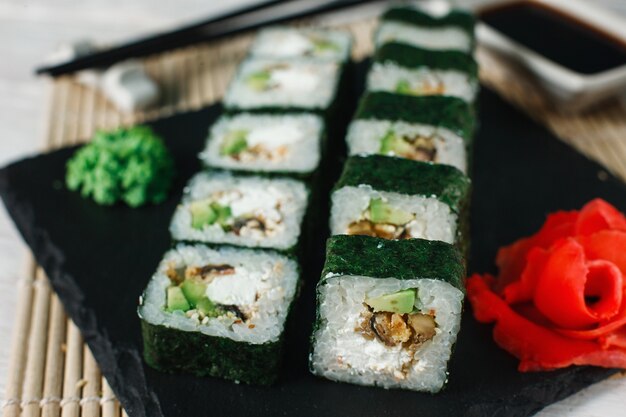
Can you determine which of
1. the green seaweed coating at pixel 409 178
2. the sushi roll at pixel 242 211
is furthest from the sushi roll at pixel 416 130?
the sushi roll at pixel 242 211

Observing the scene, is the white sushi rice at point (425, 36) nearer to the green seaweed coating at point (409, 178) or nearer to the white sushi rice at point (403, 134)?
the white sushi rice at point (403, 134)

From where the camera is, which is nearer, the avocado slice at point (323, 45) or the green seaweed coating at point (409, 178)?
the green seaweed coating at point (409, 178)

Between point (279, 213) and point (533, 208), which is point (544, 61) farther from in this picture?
point (279, 213)

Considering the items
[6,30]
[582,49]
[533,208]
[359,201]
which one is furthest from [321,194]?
[6,30]

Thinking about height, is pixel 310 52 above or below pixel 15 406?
above

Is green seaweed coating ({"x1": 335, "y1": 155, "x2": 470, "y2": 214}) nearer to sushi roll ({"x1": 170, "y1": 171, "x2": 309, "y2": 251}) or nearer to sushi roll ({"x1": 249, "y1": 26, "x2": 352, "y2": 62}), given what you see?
sushi roll ({"x1": 170, "y1": 171, "x2": 309, "y2": 251})

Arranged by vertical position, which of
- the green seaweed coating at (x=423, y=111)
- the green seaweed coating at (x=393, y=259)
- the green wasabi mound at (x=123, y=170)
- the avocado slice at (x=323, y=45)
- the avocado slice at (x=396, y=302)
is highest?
the avocado slice at (x=323, y=45)

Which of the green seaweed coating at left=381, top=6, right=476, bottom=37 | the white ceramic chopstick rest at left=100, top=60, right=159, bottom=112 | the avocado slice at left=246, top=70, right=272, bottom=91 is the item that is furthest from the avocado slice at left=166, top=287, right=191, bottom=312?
the green seaweed coating at left=381, top=6, right=476, bottom=37

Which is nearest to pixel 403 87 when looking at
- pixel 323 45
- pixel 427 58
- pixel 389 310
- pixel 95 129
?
pixel 427 58
